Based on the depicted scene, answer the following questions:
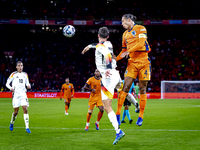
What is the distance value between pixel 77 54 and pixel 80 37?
346 centimetres

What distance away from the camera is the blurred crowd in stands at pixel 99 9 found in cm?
3444

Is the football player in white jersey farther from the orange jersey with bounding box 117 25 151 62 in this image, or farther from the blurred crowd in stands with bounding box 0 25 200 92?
the blurred crowd in stands with bounding box 0 25 200 92

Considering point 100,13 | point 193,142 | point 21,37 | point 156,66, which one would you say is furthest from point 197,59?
point 193,142

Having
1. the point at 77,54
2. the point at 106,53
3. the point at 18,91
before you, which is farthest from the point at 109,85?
the point at 77,54

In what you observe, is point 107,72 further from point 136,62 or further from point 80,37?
point 80,37

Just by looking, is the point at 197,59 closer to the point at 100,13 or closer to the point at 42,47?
the point at 100,13

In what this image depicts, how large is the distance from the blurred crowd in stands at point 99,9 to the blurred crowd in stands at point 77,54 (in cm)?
219

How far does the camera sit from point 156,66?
3309 cm

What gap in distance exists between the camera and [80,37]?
36.7 m

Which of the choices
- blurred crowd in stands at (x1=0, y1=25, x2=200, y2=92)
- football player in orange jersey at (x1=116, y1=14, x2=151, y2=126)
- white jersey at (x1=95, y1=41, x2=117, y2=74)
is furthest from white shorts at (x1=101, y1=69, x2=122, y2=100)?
blurred crowd in stands at (x1=0, y1=25, x2=200, y2=92)

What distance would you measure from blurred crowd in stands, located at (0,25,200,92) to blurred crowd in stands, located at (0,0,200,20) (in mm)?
2189

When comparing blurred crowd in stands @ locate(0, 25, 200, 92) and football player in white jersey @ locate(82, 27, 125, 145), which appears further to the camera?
blurred crowd in stands @ locate(0, 25, 200, 92)

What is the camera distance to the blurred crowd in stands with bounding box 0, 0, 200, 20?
3444cm

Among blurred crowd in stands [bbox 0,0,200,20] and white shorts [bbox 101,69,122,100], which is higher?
blurred crowd in stands [bbox 0,0,200,20]
